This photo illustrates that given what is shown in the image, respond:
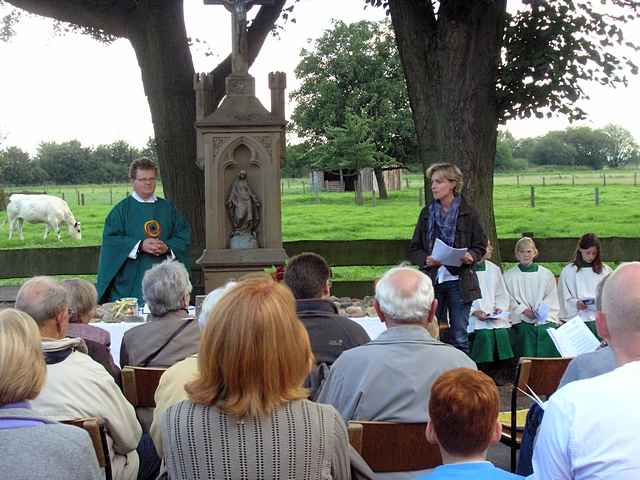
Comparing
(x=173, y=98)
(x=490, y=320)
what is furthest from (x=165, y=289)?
(x=173, y=98)

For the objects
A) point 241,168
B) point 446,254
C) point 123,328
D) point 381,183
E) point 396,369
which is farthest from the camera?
point 381,183

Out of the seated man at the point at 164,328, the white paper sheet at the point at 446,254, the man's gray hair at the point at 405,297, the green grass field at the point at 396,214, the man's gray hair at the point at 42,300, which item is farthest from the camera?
the green grass field at the point at 396,214

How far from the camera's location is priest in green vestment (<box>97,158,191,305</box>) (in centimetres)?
737

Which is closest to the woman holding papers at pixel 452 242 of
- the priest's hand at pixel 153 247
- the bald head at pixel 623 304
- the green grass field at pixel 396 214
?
the priest's hand at pixel 153 247

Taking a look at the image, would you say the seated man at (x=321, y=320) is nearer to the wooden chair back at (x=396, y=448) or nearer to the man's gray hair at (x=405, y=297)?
the man's gray hair at (x=405, y=297)

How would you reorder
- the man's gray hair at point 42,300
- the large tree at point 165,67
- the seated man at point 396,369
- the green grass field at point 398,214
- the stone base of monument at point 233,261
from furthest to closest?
the green grass field at point 398,214 → the large tree at point 165,67 → the stone base of monument at point 233,261 → the man's gray hair at point 42,300 → the seated man at point 396,369

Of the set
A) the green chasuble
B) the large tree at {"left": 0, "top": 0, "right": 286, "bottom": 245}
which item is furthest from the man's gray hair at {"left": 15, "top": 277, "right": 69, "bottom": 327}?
the large tree at {"left": 0, "top": 0, "right": 286, "bottom": 245}

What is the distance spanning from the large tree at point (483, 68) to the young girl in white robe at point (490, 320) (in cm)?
54

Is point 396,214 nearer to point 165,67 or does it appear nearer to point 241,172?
point 165,67

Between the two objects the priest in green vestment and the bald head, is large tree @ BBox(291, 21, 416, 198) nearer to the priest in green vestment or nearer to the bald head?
the priest in green vestment

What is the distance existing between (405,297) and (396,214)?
58.3ft

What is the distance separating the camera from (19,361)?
2.46m

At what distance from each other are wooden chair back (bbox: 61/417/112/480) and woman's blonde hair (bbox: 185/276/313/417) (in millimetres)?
700

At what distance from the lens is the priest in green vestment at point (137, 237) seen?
7367mm
